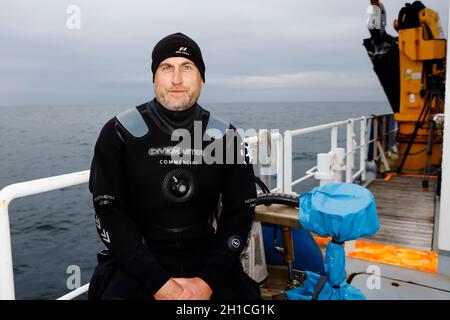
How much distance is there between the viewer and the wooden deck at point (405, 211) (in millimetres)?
4652

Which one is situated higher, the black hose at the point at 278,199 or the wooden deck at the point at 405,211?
the black hose at the point at 278,199

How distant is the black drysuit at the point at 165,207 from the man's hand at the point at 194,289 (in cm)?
3

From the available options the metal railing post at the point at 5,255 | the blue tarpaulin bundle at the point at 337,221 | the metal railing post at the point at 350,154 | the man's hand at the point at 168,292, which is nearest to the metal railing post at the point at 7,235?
the metal railing post at the point at 5,255

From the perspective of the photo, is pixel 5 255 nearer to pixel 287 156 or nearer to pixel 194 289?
pixel 194 289

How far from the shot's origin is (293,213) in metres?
2.35

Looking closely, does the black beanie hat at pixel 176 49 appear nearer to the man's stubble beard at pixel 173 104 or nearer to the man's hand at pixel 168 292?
the man's stubble beard at pixel 173 104

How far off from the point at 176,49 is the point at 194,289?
1.20 meters

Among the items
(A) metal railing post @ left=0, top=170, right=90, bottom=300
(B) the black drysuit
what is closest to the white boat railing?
(B) the black drysuit

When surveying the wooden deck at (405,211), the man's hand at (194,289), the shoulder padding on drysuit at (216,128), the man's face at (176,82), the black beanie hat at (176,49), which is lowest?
the wooden deck at (405,211)

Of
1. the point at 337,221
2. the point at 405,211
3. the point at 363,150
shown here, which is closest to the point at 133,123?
the point at 337,221

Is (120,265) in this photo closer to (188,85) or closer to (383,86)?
(188,85)

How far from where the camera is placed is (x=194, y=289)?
1.84 m

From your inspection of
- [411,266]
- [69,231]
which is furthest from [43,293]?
[411,266]

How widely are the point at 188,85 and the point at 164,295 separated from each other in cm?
105
